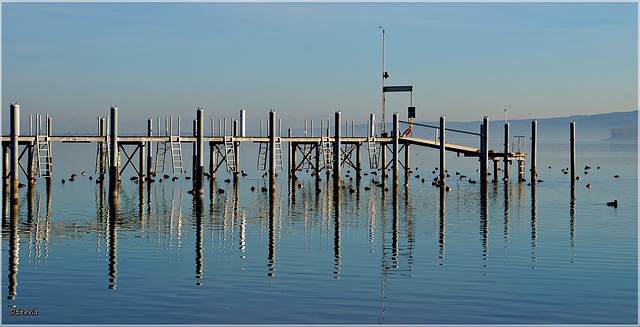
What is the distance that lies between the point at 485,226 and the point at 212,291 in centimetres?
1683

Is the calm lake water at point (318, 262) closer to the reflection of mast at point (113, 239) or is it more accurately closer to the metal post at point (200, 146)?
the reflection of mast at point (113, 239)

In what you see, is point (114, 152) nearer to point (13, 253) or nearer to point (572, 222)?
point (13, 253)

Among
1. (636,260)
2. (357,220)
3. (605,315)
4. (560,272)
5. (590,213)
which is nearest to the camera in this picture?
(605,315)

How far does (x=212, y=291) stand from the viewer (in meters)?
20.6

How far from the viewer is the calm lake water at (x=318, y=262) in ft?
61.2

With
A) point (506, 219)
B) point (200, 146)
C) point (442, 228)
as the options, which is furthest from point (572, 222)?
point (200, 146)

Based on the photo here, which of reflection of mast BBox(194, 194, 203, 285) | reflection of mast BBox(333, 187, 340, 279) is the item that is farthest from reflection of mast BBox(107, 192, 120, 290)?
reflection of mast BBox(333, 187, 340, 279)

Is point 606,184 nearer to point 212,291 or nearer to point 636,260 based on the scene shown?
point 636,260

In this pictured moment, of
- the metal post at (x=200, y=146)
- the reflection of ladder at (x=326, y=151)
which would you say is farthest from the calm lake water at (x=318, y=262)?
the reflection of ladder at (x=326, y=151)

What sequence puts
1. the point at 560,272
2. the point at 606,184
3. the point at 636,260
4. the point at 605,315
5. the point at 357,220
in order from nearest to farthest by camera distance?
1. the point at 605,315
2. the point at 560,272
3. the point at 636,260
4. the point at 357,220
5. the point at 606,184

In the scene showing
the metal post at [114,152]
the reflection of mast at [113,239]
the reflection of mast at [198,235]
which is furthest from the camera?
the metal post at [114,152]

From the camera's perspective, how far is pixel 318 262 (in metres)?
25.0

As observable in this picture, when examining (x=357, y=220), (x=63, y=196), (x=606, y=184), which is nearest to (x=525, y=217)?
(x=357, y=220)

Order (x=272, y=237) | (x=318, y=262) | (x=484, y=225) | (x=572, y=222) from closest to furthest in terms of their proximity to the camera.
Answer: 1. (x=318, y=262)
2. (x=272, y=237)
3. (x=484, y=225)
4. (x=572, y=222)
